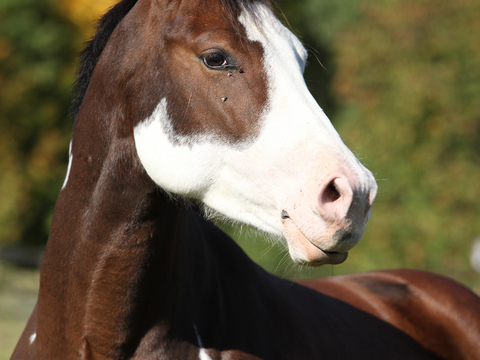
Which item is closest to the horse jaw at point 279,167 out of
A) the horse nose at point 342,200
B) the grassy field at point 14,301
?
the horse nose at point 342,200

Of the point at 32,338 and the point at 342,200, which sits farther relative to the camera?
the point at 32,338

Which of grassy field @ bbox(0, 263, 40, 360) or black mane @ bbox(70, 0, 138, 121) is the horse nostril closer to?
black mane @ bbox(70, 0, 138, 121)

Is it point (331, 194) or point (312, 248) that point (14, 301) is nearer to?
point (312, 248)

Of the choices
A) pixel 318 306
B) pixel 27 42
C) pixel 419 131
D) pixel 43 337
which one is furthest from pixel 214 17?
pixel 27 42

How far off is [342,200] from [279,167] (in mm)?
286

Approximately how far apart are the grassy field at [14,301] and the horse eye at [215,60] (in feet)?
24.6

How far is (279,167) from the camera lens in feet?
6.19

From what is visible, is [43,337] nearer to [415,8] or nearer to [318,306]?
[318,306]

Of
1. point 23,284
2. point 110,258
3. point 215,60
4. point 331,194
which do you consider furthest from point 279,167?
point 23,284

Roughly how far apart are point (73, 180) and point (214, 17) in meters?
0.94

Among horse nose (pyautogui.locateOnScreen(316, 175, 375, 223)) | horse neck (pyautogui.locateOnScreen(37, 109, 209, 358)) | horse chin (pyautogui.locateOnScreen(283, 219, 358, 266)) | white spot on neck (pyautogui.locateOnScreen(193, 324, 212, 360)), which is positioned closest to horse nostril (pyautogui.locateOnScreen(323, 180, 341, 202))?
horse nose (pyautogui.locateOnScreen(316, 175, 375, 223))

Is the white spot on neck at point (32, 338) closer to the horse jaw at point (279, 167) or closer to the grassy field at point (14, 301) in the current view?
the horse jaw at point (279, 167)

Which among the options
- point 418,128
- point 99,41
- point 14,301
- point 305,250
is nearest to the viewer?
point 305,250

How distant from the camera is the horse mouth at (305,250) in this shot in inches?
71.1
